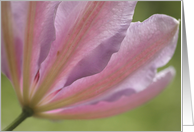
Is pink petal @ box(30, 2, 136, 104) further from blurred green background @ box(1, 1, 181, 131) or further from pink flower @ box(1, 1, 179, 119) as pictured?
blurred green background @ box(1, 1, 181, 131)

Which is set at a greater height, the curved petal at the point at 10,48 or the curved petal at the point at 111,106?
the curved petal at the point at 10,48

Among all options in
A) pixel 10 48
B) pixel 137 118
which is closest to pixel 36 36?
pixel 10 48

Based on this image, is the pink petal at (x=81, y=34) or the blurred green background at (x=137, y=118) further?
the blurred green background at (x=137, y=118)

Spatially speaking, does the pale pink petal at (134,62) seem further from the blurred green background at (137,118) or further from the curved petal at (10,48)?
the blurred green background at (137,118)

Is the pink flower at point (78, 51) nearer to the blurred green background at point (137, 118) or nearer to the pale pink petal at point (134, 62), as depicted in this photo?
the pale pink petal at point (134, 62)

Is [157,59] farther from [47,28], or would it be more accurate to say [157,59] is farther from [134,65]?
[47,28]

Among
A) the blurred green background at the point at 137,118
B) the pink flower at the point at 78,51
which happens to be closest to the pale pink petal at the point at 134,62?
the pink flower at the point at 78,51

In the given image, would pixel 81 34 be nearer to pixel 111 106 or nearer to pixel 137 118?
pixel 111 106
